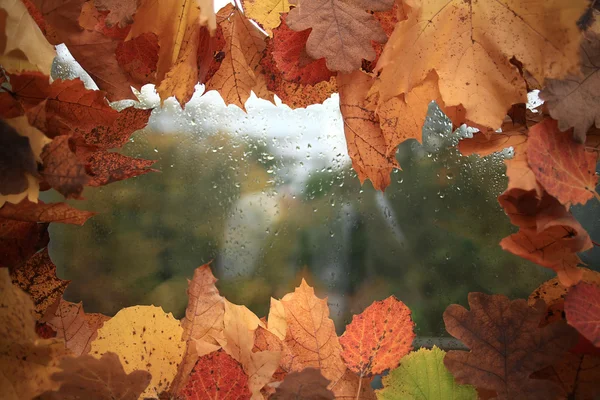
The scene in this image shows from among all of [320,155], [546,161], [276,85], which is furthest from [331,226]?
[546,161]

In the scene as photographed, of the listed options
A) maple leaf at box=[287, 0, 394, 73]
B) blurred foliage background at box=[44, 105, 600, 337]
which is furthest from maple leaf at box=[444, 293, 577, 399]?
blurred foliage background at box=[44, 105, 600, 337]

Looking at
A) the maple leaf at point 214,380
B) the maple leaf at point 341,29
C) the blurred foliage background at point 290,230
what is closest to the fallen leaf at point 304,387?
Answer: the maple leaf at point 214,380

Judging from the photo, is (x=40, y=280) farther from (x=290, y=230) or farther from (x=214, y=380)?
(x=290, y=230)

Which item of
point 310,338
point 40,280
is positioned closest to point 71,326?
point 40,280

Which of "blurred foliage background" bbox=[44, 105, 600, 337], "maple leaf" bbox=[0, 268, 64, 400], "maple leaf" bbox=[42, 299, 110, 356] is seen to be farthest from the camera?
"blurred foliage background" bbox=[44, 105, 600, 337]

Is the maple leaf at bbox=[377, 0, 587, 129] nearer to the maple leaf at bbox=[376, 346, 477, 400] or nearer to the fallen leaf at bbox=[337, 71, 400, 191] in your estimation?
the fallen leaf at bbox=[337, 71, 400, 191]

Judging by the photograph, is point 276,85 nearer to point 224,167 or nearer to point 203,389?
point 203,389
